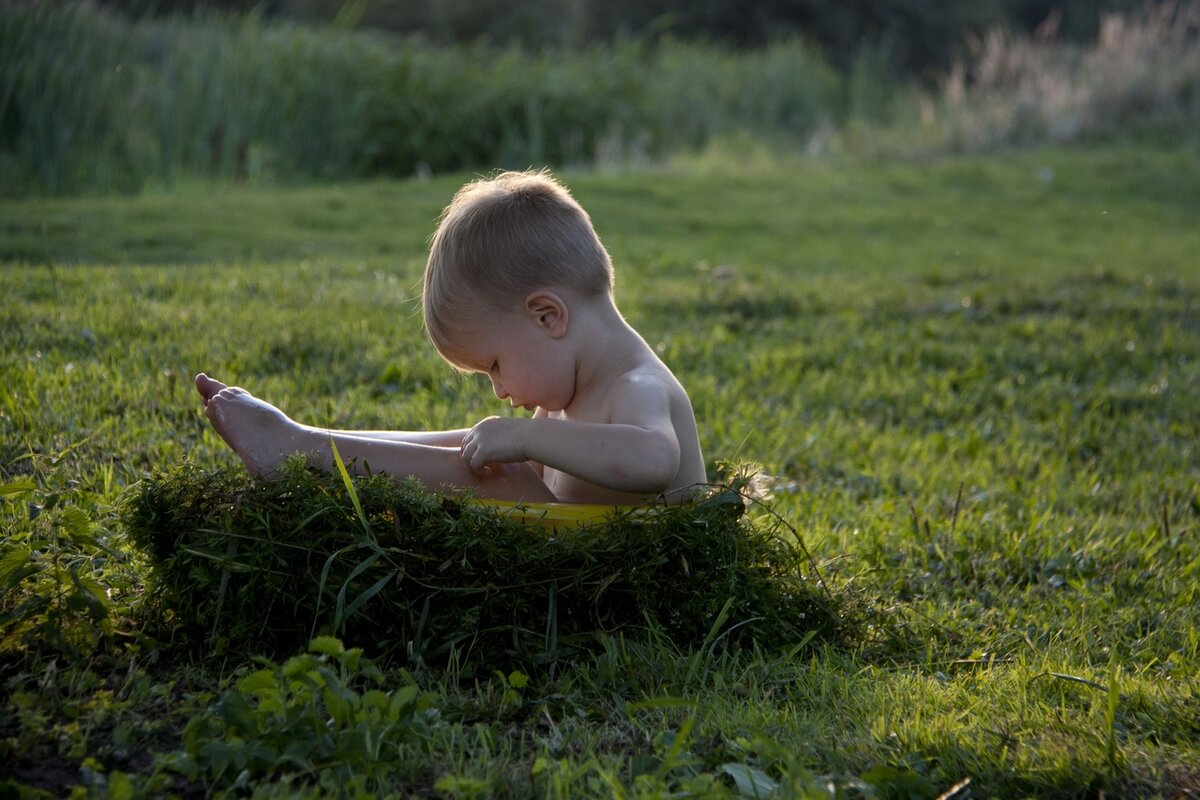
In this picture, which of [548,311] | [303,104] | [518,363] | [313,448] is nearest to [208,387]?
[313,448]

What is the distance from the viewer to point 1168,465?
4.70 metres

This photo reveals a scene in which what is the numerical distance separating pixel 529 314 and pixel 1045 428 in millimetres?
3021

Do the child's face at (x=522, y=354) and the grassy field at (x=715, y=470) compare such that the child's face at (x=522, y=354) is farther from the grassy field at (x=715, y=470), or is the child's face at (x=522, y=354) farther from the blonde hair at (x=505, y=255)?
the grassy field at (x=715, y=470)

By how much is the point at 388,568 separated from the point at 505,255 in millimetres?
893

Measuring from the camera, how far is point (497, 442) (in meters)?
2.84

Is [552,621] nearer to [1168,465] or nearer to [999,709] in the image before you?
[999,709]

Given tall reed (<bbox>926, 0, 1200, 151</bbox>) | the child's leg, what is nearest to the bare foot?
the child's leg

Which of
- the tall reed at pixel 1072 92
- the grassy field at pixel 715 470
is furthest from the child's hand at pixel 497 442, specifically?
the tall reed at pixel 1072 92

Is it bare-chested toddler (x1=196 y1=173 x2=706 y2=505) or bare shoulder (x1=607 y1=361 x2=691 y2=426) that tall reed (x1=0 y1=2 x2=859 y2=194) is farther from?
bare shoulder (x1=607 y1=361 x2=691 y2=426)

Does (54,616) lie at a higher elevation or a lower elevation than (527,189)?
lower

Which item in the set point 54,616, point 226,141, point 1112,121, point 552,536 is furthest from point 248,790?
point 1112,121

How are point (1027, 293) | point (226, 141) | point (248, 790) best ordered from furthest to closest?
point (226, 141)
point (1027, 293)
point (248, 790)

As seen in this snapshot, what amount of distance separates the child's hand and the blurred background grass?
23.9 ft

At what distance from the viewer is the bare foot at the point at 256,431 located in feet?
9.45
